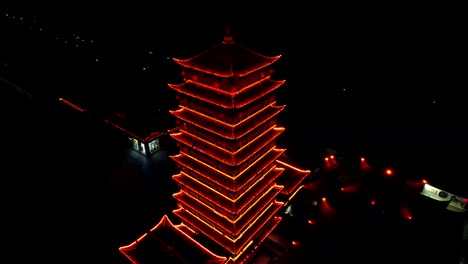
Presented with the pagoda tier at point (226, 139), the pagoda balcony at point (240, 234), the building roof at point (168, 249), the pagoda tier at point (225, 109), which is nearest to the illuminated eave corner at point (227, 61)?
the pagoda tier at point (225, 109)

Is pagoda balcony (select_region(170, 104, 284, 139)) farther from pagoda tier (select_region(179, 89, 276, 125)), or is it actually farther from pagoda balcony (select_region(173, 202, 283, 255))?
pagoda balcony (select_region(173, 202, 283, 255))

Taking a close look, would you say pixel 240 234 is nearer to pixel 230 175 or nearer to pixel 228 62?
pixel 230 175

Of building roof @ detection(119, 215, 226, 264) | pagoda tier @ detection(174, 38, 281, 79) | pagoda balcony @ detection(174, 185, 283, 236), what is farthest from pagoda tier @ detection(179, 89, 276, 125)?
building roof @ detection(119, 215, 226, 264)

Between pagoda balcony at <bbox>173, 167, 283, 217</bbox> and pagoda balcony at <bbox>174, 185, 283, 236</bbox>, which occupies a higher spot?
pagoda balcony at <bbox>173, 167, 283, 217</bbox>

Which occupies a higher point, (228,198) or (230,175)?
(230,175)

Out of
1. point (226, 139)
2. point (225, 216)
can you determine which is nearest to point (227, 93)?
point (226, 139)

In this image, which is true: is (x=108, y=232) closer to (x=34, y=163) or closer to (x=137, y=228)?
(x=137, y=228)
